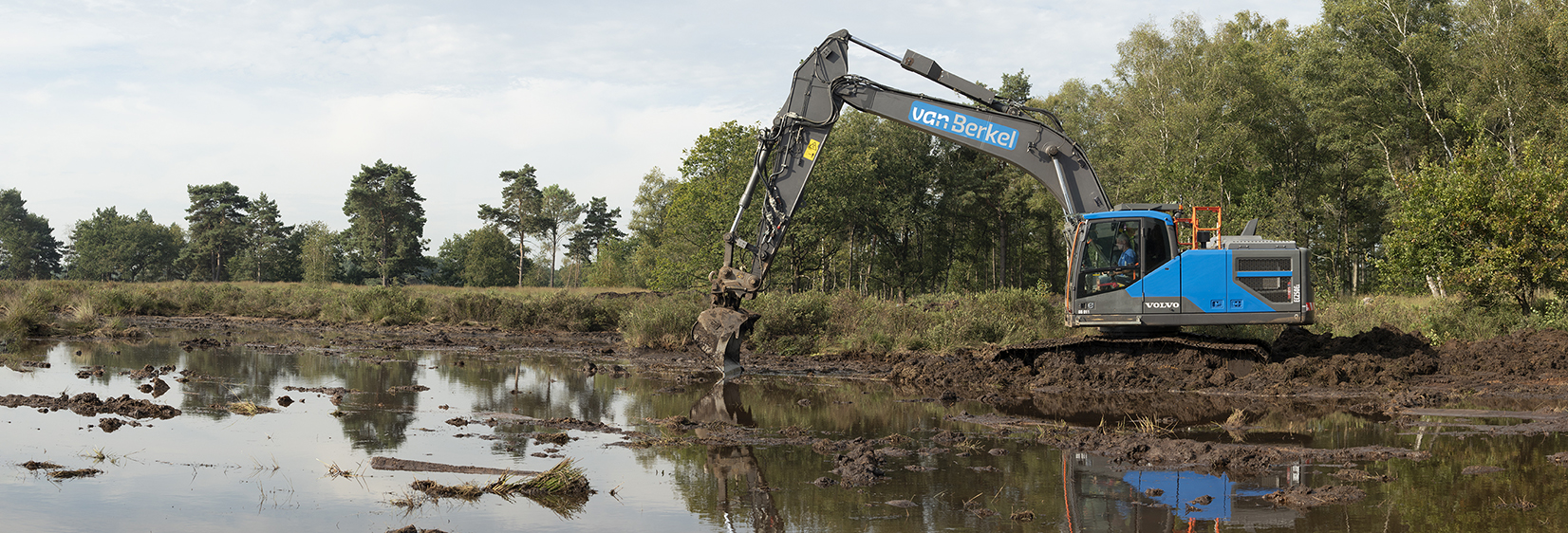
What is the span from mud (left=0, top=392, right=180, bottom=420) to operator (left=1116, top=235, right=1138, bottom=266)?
13.0 metres

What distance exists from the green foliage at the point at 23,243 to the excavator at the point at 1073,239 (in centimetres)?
10105

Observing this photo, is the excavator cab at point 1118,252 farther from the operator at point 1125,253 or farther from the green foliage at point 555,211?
the green foliage at point 555,211

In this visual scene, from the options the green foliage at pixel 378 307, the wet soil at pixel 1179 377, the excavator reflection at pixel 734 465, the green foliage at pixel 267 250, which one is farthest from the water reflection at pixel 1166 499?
the green foliage at pixel 267 250

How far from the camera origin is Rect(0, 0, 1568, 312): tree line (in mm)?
19531

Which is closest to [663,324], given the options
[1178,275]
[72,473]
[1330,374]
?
[1178,275]

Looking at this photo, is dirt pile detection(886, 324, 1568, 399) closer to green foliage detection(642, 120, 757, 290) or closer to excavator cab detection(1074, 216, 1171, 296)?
excavator cab detection(1074, 216, 1171, 296)

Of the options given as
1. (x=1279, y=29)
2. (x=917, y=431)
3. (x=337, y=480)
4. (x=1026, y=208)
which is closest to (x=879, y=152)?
(x=1026, y=208)

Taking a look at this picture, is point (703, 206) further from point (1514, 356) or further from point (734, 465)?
point (734, 465)

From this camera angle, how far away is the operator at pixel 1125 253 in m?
15.4

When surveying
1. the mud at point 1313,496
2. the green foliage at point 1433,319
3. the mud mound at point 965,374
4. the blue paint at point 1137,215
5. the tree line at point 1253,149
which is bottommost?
the mud at point 1313,496

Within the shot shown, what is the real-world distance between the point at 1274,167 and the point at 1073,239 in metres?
39.4

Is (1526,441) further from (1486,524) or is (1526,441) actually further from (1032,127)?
(1032,127)

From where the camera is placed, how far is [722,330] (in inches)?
618

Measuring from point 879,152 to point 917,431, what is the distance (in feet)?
146
